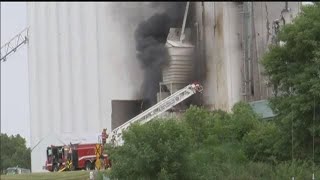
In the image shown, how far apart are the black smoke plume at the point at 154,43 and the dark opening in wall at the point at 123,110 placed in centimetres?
69

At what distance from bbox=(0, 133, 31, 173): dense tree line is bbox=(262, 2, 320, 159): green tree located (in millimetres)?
65257

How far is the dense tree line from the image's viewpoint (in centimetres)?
8425

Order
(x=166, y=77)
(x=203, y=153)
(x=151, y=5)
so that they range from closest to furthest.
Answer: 1. (x=203, y=153)
2. (x=151, y=5)
3. (x=166, y=77)

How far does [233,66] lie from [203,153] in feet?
69.1

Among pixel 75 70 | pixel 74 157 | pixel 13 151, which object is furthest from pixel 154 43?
pixel 13 151

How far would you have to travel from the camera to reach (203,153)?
22359mm

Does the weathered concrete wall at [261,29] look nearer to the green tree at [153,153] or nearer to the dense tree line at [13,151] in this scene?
the green tree at [153,153]

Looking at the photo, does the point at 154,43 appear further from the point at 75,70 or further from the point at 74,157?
the point at 74,157

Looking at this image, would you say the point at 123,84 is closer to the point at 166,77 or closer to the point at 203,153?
the point at 166,77

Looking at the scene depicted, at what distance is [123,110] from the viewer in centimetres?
4316

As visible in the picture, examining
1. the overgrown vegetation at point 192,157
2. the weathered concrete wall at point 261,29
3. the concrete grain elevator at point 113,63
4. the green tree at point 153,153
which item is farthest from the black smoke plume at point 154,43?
the green tree at point 153,153

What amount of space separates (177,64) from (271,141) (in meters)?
18.9

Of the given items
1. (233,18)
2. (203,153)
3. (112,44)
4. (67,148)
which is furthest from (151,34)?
(203,153)

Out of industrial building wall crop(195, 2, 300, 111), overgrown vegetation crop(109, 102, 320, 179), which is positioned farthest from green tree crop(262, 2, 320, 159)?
industrial building wall crop(195, 2, 300, 111)
